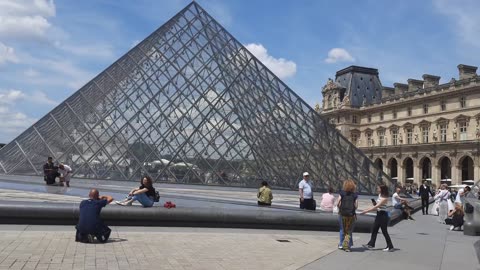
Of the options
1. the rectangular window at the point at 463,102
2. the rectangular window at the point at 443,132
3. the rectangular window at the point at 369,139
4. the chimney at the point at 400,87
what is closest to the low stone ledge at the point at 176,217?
the rectangular window at the point at 463,102

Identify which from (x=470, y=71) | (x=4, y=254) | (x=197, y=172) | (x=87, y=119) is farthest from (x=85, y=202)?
(x=470, y=71)

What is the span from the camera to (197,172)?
23750 millimetres

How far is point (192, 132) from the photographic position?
2459 centimetres

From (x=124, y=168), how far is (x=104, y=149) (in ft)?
4.91

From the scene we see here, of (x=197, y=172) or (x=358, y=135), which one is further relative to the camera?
(x=358, y=135)

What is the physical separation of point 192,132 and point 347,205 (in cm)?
1678

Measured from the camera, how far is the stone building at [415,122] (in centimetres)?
5834

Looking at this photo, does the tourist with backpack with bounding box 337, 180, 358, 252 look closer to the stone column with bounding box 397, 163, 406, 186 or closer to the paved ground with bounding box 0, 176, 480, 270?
the paved ground with bounding box 0, 176, 480, 270

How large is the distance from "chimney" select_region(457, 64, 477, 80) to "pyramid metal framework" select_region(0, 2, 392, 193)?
40958mm

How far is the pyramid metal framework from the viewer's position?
23953mm

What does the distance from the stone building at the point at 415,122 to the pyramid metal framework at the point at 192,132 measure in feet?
121

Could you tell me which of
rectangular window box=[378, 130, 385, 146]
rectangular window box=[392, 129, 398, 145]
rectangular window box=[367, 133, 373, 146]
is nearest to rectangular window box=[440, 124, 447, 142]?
rectangular window box=[392, 129, 398, 145]

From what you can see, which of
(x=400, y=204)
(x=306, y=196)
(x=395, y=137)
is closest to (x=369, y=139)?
(x=395, y=137)

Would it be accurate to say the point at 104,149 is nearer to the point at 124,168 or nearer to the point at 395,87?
the point at 124,168
